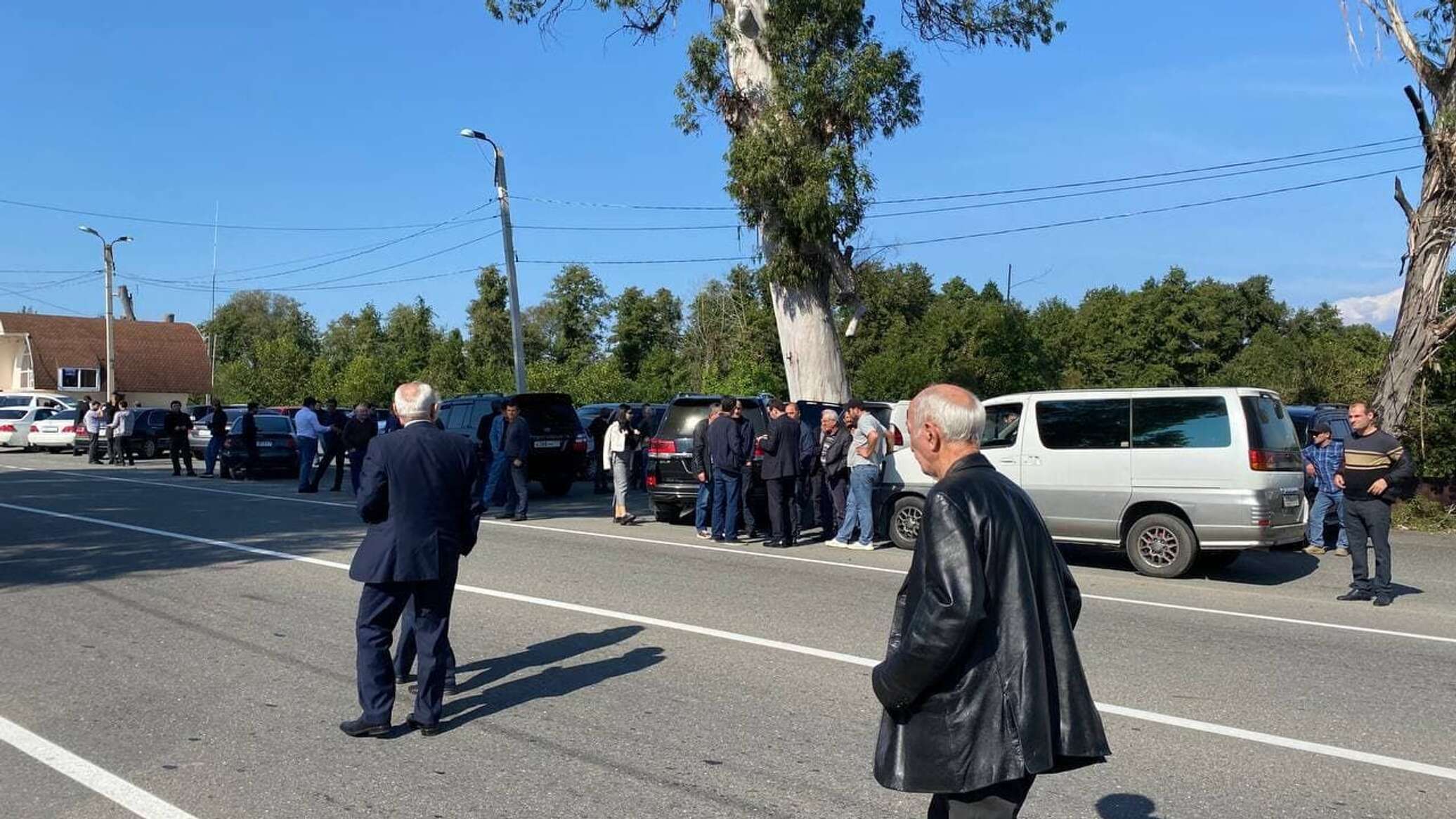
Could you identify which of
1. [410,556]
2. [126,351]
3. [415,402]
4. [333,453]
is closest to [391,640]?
[410,556]

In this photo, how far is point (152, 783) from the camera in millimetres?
5176

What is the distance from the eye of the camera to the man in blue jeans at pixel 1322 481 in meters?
14.5

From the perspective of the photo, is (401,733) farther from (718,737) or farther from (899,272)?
(899,272)

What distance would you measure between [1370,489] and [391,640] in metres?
8.61

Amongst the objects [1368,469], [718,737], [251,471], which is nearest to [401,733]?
[718,737]

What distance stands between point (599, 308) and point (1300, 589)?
182 feet

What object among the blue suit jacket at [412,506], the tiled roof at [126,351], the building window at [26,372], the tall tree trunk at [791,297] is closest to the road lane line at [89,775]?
the blue suit jacket at [412,506]

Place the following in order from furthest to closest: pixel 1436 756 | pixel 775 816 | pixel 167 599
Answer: pixel 167 599 → pixel 1436 756 → pixel 775 816

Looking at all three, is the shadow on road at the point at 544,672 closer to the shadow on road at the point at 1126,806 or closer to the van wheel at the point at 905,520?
the shadow on road at the point at 1126,806

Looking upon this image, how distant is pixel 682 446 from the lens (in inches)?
656

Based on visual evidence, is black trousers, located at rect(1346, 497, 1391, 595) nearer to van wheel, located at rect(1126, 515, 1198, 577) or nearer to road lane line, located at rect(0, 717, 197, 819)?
van wheel, located at rect(1126, 515, 1198, 577)

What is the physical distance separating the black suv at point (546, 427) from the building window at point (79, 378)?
63037 mm

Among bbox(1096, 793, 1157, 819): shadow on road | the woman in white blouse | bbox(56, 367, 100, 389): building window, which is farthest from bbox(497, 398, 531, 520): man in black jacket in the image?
bbox(56, 367, 100, 389): building window

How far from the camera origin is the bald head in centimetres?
335
